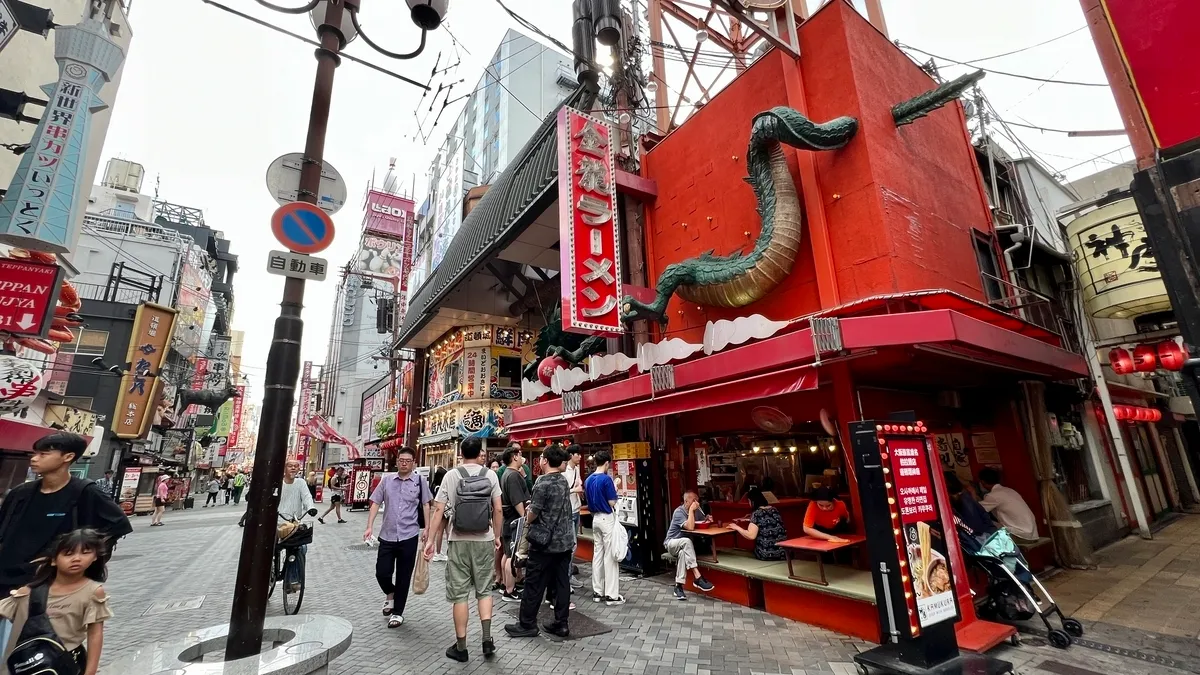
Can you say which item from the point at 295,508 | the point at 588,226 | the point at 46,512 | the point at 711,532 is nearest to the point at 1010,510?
the point at 711,532

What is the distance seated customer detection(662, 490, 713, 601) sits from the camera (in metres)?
7.20

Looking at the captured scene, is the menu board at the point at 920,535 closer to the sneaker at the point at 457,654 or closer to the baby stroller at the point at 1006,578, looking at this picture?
the baby stroller at the point at 1006,578

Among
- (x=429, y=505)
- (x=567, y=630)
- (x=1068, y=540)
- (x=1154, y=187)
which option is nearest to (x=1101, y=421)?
(x=1068, y=540)

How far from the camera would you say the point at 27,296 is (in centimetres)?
781

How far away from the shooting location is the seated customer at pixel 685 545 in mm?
7199

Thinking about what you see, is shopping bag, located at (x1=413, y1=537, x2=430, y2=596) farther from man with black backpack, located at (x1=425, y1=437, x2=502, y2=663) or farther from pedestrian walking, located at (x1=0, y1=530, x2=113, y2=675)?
pedestrian walking, located at (x1=0, y1=530, x2=113, y2=675)

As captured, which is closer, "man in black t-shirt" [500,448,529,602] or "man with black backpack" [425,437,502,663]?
"man with black backpack" [425,437,502,663]

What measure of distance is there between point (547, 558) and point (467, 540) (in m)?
1.07

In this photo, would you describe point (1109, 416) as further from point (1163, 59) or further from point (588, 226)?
point (588, 226)

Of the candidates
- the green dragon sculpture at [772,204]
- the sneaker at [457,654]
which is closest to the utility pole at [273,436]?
the sneaker at [457,654]

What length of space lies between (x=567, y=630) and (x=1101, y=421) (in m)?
12.7

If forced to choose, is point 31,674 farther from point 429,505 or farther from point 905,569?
point 905,569

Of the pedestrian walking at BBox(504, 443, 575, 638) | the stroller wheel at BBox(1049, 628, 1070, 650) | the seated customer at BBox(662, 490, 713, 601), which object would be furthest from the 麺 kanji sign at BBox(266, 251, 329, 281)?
the stroller wheel at BBox(1049, 628, 1070, 650)

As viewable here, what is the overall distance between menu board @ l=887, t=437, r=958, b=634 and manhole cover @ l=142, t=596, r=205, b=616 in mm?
9263
